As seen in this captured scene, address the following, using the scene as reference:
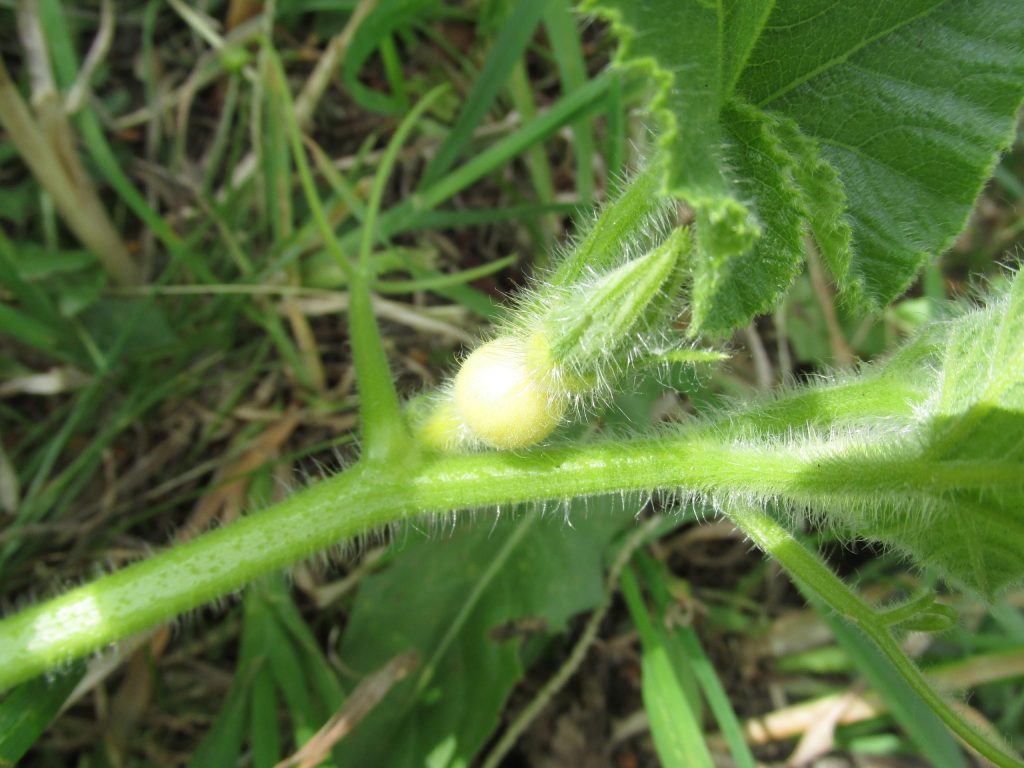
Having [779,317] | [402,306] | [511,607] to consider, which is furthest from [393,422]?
[779,317]

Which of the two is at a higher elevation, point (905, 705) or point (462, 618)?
point (462, 618)

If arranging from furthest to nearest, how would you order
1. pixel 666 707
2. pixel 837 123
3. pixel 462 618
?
pixel 462 618
pixel 666 707
pixel 837 123

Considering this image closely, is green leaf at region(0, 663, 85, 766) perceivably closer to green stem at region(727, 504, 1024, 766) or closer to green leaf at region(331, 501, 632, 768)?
green leaf at region(331, 501, 632, 768)

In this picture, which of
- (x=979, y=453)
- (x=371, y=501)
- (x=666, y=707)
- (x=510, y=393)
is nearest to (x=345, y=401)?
(x=371, y=501)

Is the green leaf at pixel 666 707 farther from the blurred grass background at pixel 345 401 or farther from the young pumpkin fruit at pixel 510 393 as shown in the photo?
the young pumpkin fruit at pixel 510 393

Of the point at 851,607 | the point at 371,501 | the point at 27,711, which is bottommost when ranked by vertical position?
the point at 27,711

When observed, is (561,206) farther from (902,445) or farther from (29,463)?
(29,463)

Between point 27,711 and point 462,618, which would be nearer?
point 27,711

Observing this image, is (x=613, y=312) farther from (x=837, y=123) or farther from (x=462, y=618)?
(x=462, y=618)

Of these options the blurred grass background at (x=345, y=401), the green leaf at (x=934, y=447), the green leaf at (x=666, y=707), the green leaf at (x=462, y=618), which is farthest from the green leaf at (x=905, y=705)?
the green leaf at (x=934, y=447)
